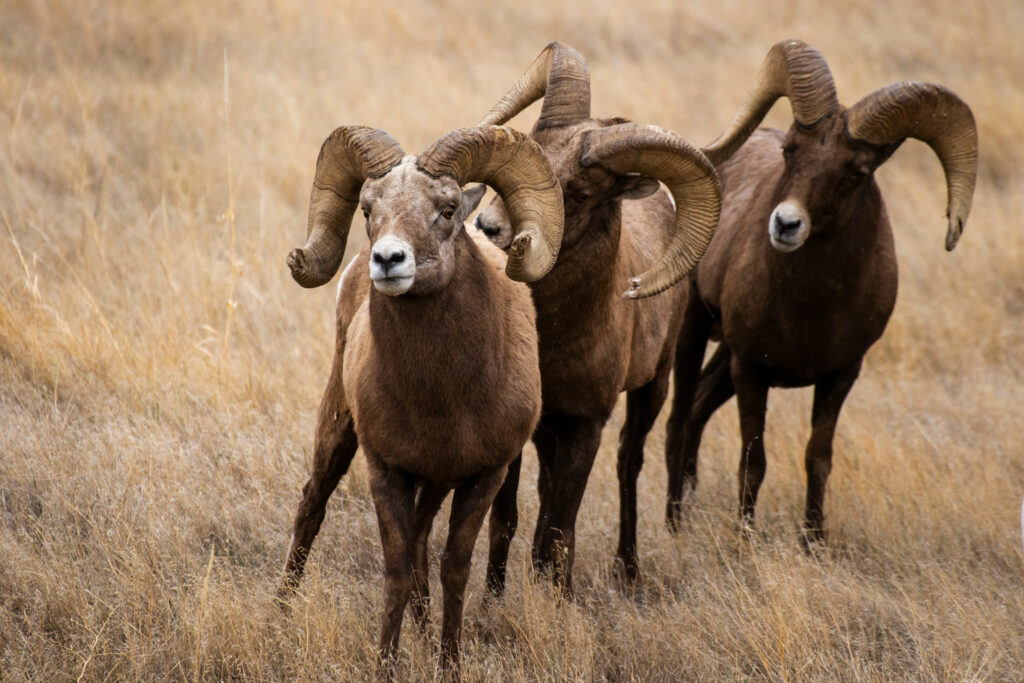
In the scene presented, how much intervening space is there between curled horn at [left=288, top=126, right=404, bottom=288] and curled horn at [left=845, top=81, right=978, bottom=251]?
111 inches

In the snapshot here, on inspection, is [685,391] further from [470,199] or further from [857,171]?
[470,199]

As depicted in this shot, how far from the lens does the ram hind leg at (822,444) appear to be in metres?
6.60

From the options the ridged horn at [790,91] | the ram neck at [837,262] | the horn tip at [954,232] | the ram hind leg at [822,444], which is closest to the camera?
the horn tip at [954,232]

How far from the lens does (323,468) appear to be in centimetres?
540

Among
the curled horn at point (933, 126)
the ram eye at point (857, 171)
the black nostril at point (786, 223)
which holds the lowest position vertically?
the black nostril at point (786, 223)

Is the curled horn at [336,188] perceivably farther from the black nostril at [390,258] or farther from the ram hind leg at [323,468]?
the ram hind leg at [323,468]

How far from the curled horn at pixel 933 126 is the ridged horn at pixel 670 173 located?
131 cm

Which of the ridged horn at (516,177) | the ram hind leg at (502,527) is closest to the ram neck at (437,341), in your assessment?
the ridged horn at (516,177)

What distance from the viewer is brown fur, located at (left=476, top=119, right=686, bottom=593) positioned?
203 inches

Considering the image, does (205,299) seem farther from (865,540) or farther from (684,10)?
(684,10)

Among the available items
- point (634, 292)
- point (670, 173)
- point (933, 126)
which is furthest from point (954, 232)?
point (634, 292)

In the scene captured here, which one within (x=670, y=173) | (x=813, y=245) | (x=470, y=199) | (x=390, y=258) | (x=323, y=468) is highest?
(x=670, y=173)

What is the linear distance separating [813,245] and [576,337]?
182cm

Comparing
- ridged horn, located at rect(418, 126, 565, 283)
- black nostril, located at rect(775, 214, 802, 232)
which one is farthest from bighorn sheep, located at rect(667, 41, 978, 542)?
ridged horn, located at rect(418, 126, 565, 283)
